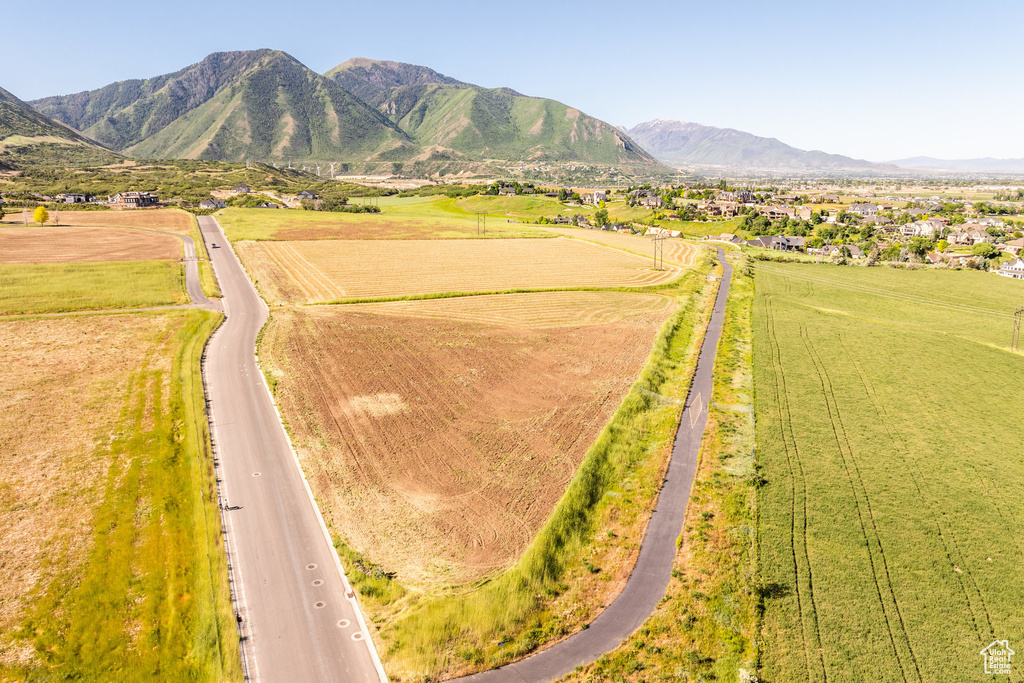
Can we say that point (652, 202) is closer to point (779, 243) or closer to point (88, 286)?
point (779, 243)

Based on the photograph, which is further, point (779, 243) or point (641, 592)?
point (779, 243)

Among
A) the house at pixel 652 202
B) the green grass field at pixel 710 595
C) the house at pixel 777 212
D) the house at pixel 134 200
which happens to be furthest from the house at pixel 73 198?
the house at pixel 777 212

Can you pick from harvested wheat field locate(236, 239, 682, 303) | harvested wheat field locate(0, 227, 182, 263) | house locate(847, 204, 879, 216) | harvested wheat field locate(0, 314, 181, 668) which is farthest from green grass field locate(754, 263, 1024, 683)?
house locate(847, 204, 879, 216)

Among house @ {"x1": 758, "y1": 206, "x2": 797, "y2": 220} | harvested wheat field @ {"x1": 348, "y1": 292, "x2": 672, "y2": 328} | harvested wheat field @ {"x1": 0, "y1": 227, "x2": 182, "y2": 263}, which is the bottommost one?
harvested wheat field @ {"x1": 348, "y1": 292, "x2": 672, "y2": 328}

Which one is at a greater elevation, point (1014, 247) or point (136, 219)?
point (136, 219)

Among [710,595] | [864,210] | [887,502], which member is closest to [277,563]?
[710,595]

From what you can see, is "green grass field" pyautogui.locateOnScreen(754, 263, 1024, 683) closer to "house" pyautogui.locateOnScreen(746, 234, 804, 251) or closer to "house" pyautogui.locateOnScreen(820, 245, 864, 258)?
"house" pyautogui.locateOnScreen(820, 245, 864, 258)

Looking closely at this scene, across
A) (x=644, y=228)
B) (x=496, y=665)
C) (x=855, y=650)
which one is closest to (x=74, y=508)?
(x=496, y=665)
